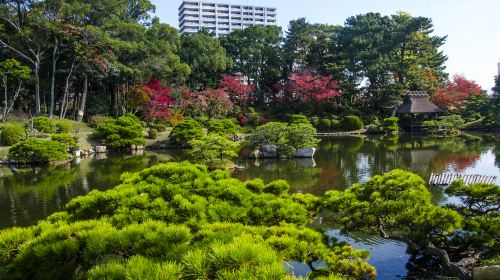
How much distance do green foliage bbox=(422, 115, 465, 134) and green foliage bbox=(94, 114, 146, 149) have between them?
24717mm

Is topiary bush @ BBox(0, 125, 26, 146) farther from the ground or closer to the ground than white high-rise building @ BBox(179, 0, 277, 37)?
closer to the ground

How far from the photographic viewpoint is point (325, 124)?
36.1 metres

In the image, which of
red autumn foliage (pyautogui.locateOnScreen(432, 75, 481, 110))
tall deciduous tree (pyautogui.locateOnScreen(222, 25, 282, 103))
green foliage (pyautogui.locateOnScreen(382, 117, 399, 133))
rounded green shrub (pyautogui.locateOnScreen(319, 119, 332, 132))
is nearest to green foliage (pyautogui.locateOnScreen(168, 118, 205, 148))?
rounded green shrub (pyautogui.locateOnScreen(319, 119, 332, 132))

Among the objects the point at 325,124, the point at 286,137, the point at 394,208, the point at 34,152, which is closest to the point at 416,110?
the point at 325,124

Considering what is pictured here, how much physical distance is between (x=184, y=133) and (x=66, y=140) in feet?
24.0

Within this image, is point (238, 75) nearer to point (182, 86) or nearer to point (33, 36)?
point (182, 86)

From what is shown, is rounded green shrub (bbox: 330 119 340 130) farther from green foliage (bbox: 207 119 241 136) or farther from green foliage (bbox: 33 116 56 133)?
green foliage (bbox: 33 116 56 133)

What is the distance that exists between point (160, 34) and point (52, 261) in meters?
31.8

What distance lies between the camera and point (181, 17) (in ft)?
320

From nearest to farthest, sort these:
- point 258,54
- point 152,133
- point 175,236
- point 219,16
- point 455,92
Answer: point 175,236, point 152,133, point 455,92, point 258,54, point 219,16

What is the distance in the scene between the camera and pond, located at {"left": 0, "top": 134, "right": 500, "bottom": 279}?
27.7ft

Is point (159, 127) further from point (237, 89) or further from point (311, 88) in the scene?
point (311, 88)

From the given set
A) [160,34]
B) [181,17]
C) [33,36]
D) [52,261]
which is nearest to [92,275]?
[52,261]

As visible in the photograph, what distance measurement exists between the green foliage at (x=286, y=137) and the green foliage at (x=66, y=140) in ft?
34.7
